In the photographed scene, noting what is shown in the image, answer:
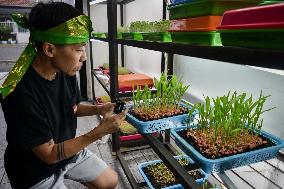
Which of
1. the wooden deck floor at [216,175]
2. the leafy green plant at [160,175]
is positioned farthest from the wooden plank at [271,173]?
the leafy green plant at [160,175]

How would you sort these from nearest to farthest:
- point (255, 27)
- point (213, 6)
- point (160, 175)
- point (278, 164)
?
point (255, 27) < point (213, 6) < point (278, 164) < point (160, 175)

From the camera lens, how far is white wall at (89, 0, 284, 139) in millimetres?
→ 1355

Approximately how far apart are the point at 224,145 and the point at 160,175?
0.94 metres

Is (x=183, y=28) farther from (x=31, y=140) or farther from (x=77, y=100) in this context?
(x=77, y=100)

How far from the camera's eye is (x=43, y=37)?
3.99 feet

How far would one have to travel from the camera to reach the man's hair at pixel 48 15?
1206 millimetres

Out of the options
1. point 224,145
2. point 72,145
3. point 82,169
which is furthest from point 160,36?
point 82,169

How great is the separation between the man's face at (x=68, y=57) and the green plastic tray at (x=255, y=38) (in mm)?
799

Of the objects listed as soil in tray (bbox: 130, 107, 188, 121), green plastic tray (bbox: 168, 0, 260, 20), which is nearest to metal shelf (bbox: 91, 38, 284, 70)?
green plastic tray (bbox: 168, 0, 260, 20)

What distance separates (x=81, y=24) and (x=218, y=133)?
2.94 ft

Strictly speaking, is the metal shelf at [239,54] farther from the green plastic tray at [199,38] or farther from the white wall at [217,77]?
the white wall at [217,77]

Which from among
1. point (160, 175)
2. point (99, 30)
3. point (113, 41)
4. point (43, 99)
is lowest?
point (160, 175)

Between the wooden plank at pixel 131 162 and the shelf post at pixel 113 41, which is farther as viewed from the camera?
the wooden plank at pixel 131 162

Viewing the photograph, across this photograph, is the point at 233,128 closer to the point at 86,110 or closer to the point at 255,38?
the point at 255,38
